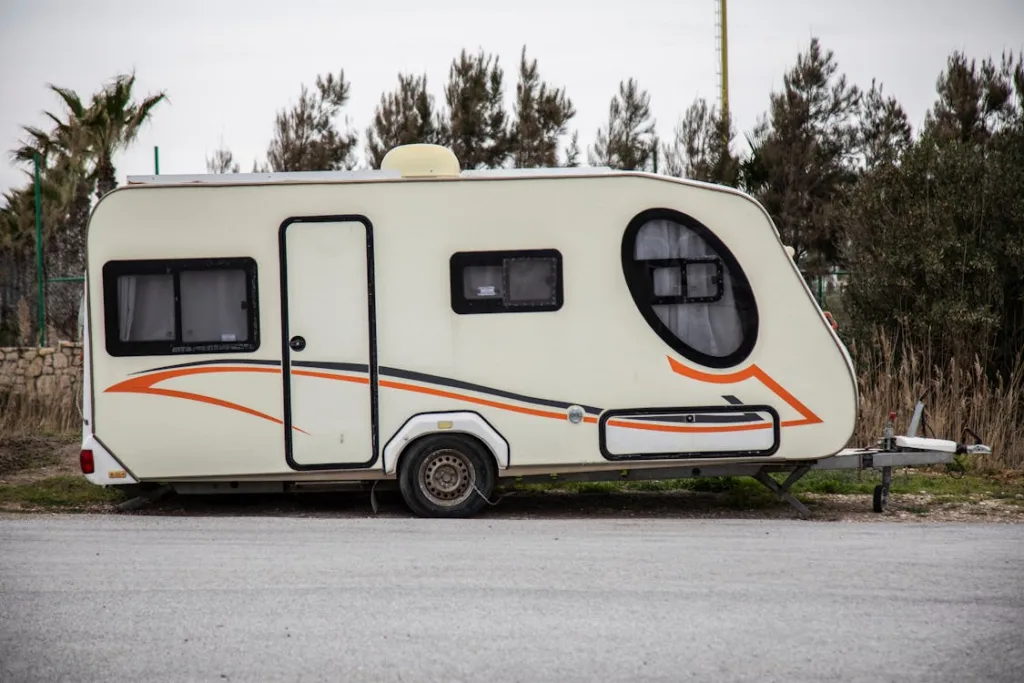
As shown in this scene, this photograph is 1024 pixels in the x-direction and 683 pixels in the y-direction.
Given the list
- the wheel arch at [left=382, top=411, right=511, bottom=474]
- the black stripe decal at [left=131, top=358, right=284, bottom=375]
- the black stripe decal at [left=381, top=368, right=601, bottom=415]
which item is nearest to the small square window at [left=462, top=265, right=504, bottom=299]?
the black stripe decal at [left=381, top=368, right=601, bottom=415]

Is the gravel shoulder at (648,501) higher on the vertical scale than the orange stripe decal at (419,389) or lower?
lower

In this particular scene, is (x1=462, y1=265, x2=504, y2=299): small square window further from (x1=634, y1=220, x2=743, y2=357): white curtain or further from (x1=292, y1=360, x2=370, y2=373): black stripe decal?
(x1=634, y1=220, x2=743, y2=357): white curtain

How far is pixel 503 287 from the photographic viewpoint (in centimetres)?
909

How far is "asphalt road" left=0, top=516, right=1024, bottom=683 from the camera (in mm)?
5023

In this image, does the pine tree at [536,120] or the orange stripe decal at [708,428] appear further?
the pine tree at [536,120]

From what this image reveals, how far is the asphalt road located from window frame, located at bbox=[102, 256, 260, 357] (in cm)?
148

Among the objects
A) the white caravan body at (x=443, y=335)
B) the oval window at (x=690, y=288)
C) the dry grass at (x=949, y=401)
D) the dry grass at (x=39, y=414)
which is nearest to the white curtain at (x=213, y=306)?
the white caravan body at (x=443, y=335)

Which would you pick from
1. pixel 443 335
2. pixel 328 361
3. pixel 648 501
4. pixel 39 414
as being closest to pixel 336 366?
pixel 328 361

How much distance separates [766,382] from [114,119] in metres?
14.2

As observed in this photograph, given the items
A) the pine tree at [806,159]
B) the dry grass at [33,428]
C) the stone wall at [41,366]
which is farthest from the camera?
Result: the pine tree at [806,159]

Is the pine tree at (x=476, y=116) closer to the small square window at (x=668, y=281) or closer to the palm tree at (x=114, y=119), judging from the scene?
the palm tree at (x=114, y=119)

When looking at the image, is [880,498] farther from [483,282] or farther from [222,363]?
[222,363]

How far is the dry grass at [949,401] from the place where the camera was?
11.4 meters

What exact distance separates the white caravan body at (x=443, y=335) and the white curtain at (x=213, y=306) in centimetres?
2
